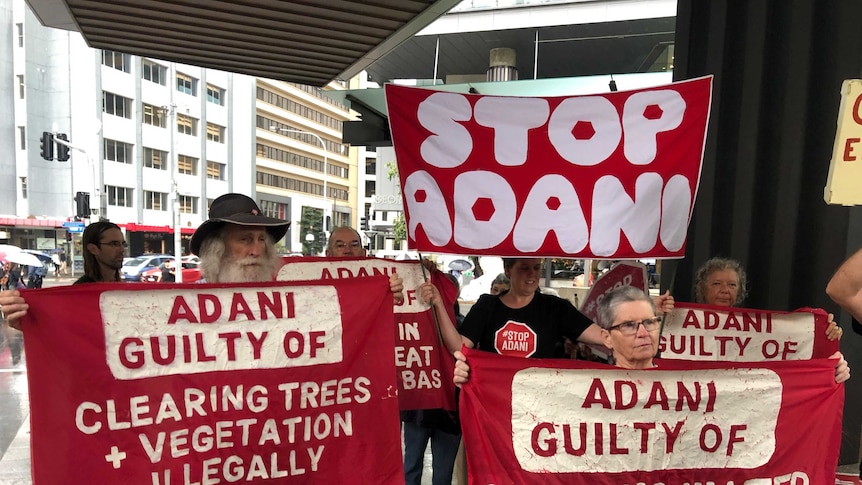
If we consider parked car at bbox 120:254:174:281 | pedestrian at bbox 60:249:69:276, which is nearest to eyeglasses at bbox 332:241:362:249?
parked car at bbox 120:254:174:281

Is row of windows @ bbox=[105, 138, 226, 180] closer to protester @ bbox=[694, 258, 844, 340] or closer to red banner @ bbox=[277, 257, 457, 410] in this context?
red banner @ bbox=[277, 257, 457, 410]

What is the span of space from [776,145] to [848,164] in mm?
2626

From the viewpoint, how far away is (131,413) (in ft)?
7.20

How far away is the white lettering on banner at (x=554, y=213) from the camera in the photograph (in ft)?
9.66

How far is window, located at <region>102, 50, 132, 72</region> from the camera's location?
1410 inches

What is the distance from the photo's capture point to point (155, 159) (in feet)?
131

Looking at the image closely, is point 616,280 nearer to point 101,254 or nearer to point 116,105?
point 101,254

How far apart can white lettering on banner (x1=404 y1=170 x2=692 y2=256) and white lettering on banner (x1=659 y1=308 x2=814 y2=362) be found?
0.60 metres

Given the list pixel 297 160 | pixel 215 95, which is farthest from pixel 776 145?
pixel 297 160

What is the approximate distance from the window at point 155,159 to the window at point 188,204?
2.87 meters

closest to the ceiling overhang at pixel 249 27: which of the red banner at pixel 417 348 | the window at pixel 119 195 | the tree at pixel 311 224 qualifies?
the red banner at pixel 417 348

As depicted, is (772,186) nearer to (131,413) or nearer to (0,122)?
(131,413)

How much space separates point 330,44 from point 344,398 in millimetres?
4505

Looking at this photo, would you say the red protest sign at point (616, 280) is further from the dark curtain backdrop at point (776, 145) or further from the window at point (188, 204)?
the window at point (188, 204)
